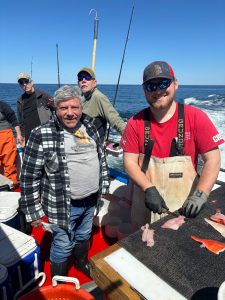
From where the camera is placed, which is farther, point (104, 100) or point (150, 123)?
point (104, 100)

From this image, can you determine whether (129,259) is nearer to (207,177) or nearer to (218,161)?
(207,177)

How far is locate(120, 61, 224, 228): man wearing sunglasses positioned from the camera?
243cm

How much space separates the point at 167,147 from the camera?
257cm

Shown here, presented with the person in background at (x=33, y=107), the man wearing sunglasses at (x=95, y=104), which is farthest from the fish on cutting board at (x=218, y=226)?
the person in background at (x=33, y=107)

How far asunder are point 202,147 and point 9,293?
7.85ft

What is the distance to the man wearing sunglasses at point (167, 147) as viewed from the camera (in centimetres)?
243

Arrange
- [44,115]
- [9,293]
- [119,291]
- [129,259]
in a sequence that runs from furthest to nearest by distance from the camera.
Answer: [44,115], [9,293], [129,259], [119,291]

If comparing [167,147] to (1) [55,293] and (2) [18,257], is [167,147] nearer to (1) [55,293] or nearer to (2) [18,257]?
(1) [55,293]

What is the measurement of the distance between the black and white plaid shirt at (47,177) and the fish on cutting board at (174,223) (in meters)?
1.05

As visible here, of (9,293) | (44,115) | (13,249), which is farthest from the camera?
(44,115)

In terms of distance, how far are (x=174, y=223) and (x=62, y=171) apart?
1.20m

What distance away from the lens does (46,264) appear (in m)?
3.48

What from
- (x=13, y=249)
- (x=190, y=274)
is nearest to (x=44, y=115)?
(x=13, y=249)

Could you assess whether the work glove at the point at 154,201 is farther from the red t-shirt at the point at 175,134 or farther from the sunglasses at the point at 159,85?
the sunglasses at the point at 159,85
